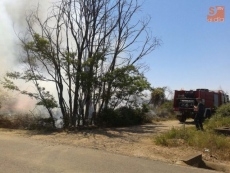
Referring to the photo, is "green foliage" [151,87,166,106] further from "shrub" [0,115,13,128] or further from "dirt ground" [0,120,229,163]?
"dirt ground" [0,120,229,163]

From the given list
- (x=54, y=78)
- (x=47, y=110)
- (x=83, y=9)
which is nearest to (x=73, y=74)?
(x=54, y=78)

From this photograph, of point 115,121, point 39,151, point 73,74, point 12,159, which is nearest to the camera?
point 12,159

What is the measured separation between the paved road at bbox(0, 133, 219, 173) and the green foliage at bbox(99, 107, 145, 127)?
8.76 meters

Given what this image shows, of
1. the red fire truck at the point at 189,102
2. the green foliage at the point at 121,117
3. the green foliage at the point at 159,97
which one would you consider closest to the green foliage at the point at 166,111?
the green foliage at the point at 159,97

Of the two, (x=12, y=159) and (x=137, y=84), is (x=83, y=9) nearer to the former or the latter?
(x=137, y=84)

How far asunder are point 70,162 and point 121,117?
11.7 metres

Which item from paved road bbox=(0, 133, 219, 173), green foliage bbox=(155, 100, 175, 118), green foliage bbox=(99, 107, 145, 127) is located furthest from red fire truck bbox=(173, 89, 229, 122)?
paved road bbox=(0, 133, 219, 173)

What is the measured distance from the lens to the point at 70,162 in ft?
27.2

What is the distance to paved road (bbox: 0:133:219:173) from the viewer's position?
7.63 m

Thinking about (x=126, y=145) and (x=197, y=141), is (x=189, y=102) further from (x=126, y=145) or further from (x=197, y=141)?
(x=126, y=145)

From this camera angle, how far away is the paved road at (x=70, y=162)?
7.63 metres

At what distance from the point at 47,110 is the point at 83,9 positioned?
5.46 metres

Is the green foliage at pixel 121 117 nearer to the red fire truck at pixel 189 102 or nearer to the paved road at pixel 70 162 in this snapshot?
the red fire truck at pixel 189 102

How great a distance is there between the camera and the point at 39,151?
32.0ft
